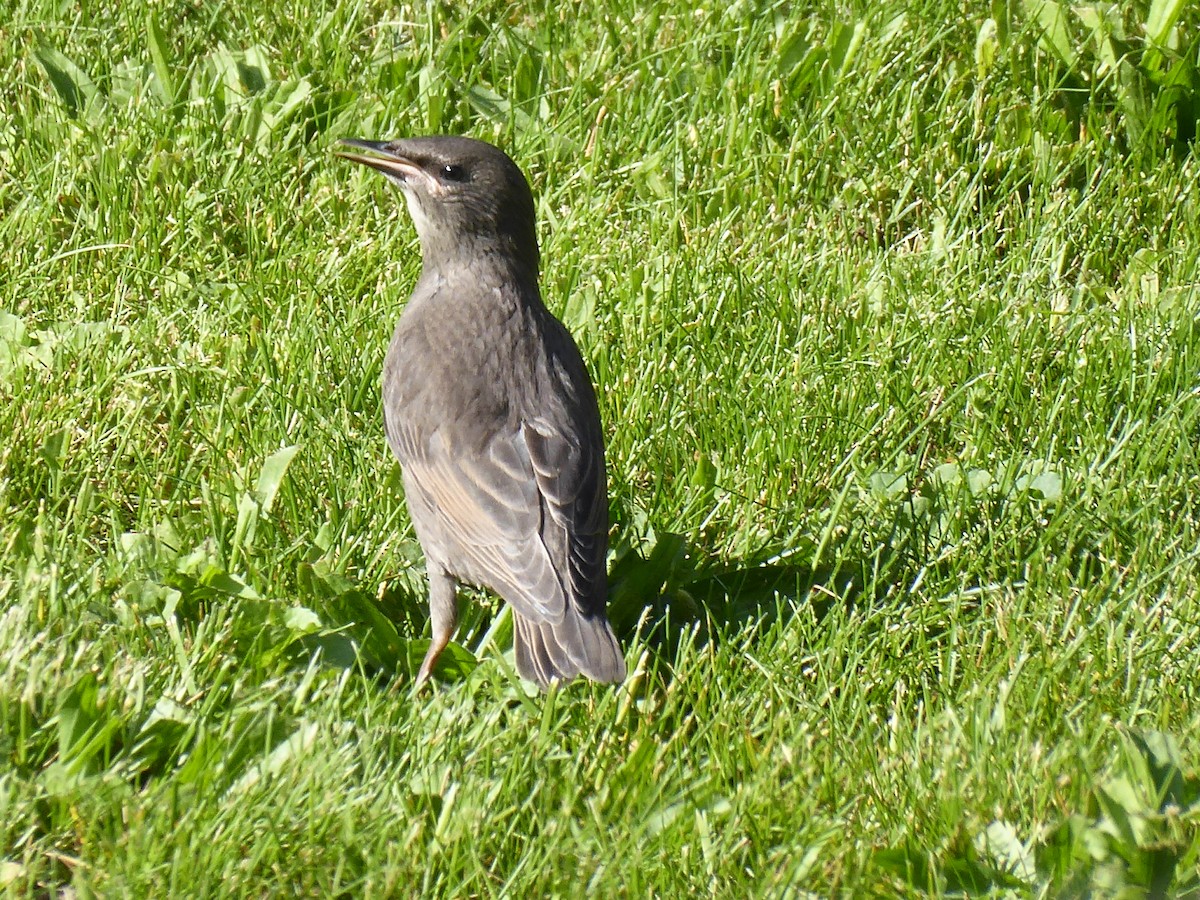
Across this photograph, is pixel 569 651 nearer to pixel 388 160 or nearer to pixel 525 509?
pixel 525 509

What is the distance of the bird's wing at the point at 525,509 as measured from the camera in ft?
14.0

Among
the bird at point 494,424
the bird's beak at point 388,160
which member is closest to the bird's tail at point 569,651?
the bird at point 494,424

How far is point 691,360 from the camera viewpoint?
18.4ft

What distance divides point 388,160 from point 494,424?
3.53 feet

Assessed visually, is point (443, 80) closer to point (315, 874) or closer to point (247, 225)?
point (247, 225)

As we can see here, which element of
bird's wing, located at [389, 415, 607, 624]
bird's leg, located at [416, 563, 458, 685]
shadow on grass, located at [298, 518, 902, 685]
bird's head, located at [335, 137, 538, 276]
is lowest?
shadow on grass, located at [298, 518, 902, 685]

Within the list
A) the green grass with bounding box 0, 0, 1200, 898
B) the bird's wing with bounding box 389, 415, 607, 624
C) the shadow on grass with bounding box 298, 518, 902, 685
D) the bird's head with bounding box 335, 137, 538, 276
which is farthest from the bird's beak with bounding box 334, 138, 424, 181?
the shadow on grass with bounding box 298, 518, 902, 685

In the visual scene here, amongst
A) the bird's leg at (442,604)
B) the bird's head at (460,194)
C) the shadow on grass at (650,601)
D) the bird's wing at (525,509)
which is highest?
the bird's head at (460,194)

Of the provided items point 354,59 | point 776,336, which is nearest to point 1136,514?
point 776,336

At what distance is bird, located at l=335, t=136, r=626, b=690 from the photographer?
425cm

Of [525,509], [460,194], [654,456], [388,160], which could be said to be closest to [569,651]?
[525,509]

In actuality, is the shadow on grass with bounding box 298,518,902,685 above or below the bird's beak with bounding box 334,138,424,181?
below

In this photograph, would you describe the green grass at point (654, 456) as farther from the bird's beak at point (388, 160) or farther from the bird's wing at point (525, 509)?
the bird's beak at point (388, 160)

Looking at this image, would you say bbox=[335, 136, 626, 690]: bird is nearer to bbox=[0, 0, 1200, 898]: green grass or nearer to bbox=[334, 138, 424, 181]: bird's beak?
bbox=[334, 138, 424, 181]: bird's beak
